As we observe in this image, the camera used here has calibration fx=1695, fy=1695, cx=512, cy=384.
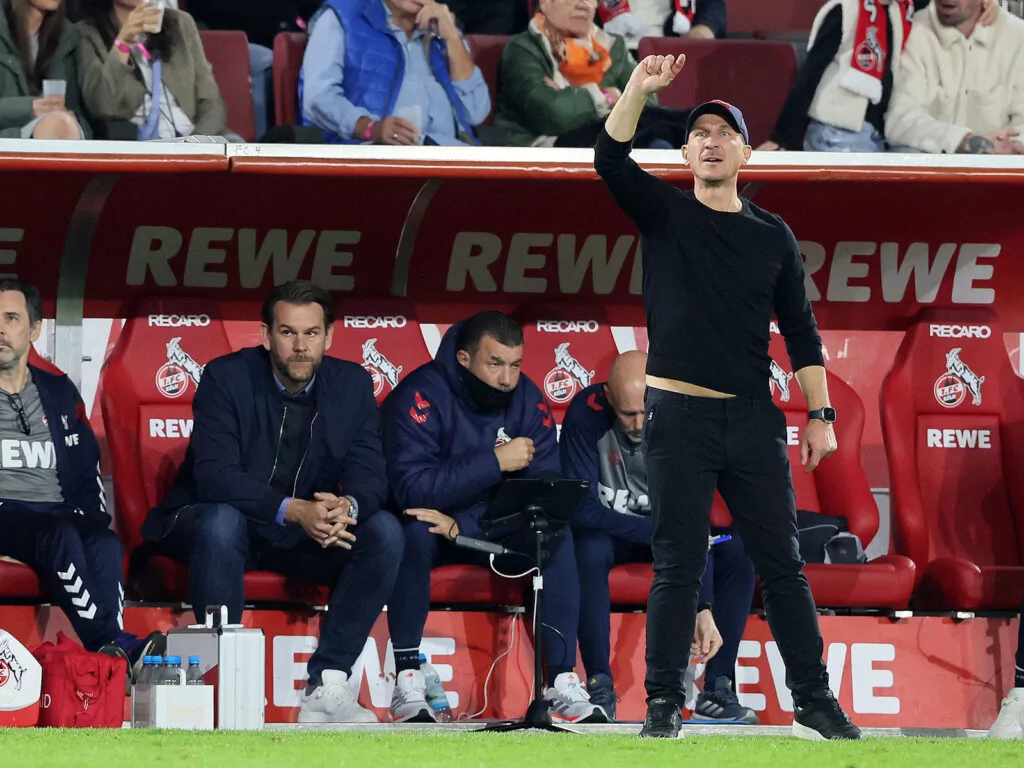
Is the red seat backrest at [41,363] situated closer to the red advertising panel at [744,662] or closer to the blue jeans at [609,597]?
the red advertising panel at [744,662]

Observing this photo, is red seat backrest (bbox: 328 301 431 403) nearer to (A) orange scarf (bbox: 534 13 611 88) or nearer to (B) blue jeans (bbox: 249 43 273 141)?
(B) blue jeans (bbox: 249 43 273 141)

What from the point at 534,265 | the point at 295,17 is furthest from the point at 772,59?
the point at 295,17

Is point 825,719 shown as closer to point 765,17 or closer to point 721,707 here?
point 721,707

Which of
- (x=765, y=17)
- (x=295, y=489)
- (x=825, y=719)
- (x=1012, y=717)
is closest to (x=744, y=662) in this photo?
(x=1012, y=717)

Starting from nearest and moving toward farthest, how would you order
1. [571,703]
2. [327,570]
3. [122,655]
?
1. [122,655]
2. [571,703]
3. [327,570]

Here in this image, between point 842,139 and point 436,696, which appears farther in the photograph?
point 842,139

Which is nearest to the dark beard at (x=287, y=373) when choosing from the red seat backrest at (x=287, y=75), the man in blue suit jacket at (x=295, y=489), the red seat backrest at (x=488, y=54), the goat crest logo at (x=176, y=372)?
the man in blue suit jacket at (x=295, y=489)

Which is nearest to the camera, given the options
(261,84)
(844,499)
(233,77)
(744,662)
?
(744,662)

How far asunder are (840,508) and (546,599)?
142cm

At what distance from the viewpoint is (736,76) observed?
7.05m

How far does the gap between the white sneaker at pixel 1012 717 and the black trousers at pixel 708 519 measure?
155cm

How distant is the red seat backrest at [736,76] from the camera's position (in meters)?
6.99

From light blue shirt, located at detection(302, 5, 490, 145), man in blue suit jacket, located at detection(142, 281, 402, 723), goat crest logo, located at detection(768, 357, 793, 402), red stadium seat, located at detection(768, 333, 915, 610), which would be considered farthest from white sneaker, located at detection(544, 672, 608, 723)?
light blue shirt, located at detection(302, 5, 490, 145)

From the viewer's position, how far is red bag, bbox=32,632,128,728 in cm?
462
